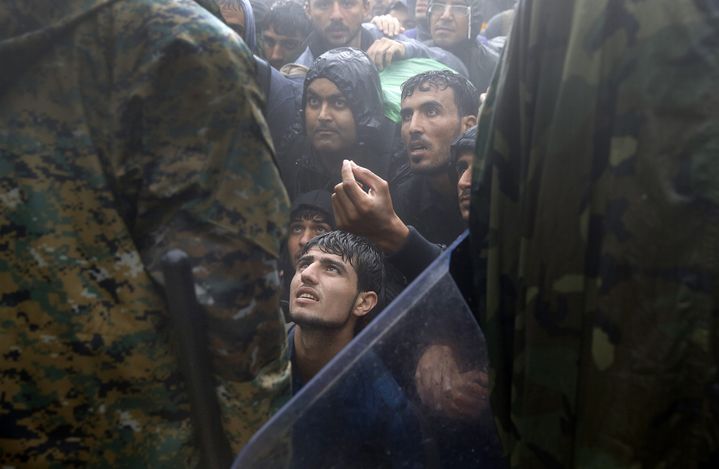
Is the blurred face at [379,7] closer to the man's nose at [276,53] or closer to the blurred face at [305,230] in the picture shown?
the man's nose at [276,53]

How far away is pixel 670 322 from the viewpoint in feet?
2.68

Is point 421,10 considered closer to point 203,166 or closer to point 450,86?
point 450,86

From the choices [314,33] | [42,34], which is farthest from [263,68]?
[42,34]

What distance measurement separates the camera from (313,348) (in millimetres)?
2643

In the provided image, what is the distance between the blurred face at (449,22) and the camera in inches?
179

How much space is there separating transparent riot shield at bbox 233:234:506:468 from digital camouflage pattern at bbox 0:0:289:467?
0.25 meters

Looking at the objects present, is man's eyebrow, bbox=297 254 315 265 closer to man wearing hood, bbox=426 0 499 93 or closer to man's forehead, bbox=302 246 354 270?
man's forehead, bbox=302 246 354 270

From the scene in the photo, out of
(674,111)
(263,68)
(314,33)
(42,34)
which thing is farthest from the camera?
(314,33)

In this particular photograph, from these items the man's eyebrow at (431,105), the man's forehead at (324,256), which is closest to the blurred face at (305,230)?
the man's forehead at (324,256)

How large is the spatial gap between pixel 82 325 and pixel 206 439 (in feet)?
1.00

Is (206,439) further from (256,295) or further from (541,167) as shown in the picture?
(541,167)

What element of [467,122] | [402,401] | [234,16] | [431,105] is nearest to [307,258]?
[431,105]

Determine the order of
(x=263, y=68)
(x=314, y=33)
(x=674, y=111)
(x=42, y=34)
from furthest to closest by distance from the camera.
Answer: (x=314, y=33) → (x=263, y=68) → (x=42, y=34) → (x=674, y=111)

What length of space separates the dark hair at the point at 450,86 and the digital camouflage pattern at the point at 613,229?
267cm
